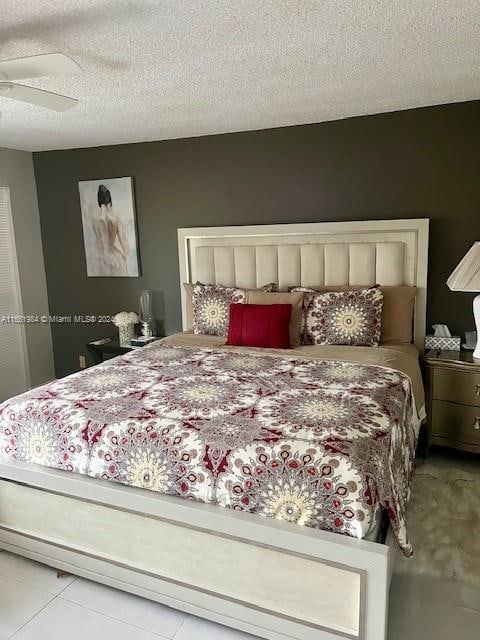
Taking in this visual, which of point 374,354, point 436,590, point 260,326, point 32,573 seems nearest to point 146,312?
point 260,326

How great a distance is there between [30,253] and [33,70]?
123 inches

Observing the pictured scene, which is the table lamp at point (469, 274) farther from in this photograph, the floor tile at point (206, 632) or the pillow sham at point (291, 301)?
the floor tile at point (206, 632)

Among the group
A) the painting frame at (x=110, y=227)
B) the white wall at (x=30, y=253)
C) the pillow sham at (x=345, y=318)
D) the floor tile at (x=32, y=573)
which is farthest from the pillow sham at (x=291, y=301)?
the white wall at (x=30, y=253)

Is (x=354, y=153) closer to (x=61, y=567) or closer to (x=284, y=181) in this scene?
(x=284, y=181)

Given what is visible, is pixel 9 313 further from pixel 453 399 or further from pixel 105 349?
pixel 453 399

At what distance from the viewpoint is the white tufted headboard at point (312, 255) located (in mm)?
3447

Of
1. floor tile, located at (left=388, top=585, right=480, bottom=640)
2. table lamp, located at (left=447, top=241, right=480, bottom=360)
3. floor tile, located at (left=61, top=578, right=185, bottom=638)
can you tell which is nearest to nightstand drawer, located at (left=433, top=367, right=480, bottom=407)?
table lamp, located at (left=447, top=241, right=480, bottom=360)

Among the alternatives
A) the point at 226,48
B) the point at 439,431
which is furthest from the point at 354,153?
the point at 439,431

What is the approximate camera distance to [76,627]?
1.98 m

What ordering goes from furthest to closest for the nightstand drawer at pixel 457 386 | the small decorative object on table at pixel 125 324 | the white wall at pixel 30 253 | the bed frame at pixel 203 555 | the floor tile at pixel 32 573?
the white wall at pixel 30 253 → the small decorative object on table at pixel 125 324 → the nightstand drawer at pixel 457 386 → the floor tile at pixel 32 573 → the bed frame at pixel 203 555

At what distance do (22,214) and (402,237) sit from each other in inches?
134

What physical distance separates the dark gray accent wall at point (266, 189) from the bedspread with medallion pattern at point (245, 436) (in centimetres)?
137

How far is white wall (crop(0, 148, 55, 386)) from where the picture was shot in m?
4.48

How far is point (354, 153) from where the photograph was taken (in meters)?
3.54
